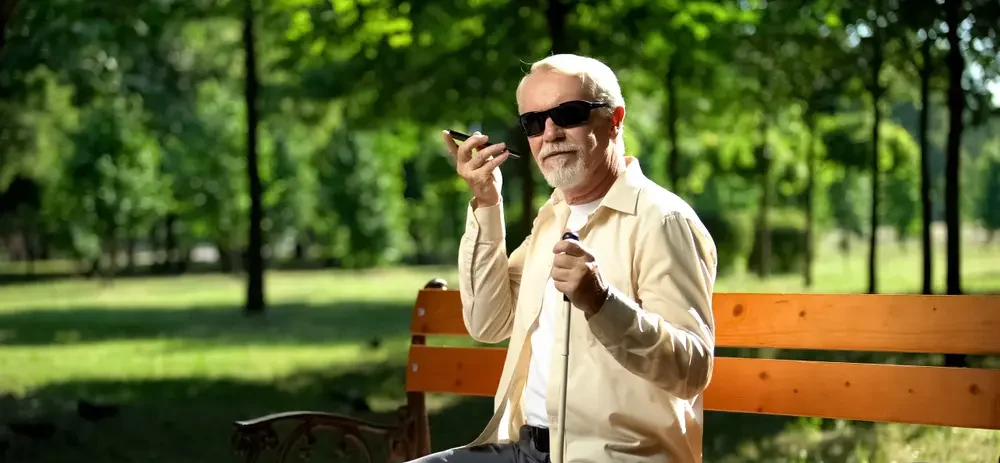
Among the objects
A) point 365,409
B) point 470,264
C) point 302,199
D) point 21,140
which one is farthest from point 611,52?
point 302,199

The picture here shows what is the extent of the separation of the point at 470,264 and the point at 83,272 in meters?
46.3

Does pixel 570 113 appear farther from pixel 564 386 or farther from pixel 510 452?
pixel 510 452

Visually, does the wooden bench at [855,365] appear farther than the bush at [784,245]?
No

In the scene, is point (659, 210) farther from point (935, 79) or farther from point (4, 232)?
point (4, 232)

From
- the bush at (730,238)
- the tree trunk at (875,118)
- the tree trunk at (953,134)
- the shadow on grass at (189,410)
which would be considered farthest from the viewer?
the bush at (730,238)

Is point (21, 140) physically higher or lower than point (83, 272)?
higher

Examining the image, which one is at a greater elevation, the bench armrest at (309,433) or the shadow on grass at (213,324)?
the bench armrest at (309,433)

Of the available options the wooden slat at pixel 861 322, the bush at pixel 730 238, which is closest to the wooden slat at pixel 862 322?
the wooden slat at pixel 861 322

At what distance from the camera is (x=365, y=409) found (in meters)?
9.10

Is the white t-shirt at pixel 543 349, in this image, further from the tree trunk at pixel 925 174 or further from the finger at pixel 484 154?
the tree trunk at pixel 925 174

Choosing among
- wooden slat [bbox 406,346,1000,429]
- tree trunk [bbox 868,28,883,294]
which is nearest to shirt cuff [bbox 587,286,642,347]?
wooden slat [bbox 406,346,1000,429]

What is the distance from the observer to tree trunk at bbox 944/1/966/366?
10.9m

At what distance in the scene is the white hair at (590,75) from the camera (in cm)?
304

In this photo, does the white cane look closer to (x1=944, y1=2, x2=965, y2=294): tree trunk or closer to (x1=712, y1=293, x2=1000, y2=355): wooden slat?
(x1=712, y1=293, x2=1000, y2=355): wooden slat
